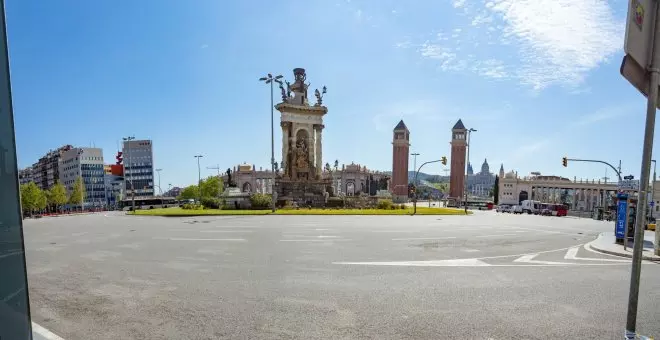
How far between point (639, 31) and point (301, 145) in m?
42.0

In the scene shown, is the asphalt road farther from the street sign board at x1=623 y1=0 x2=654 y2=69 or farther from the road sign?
the street sign board at x1=623 y1=0 x2=654 y2=69

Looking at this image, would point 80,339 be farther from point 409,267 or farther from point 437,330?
point 409,267

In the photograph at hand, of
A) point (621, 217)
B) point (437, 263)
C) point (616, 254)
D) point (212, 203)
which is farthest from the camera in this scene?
point (212, 203)

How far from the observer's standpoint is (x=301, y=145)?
44.1m

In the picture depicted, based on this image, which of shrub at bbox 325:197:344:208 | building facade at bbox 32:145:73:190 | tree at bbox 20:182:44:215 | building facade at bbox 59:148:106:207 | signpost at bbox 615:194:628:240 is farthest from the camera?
building facade at bbox 32:145:73:190

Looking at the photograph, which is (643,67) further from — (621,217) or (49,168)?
(49,168)

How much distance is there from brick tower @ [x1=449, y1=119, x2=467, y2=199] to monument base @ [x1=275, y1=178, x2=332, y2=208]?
75.9m

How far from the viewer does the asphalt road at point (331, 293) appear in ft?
15.6

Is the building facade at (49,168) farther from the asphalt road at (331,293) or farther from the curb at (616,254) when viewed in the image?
the curb at (616,254)

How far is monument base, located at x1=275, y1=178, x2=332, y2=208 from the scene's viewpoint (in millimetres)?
40219

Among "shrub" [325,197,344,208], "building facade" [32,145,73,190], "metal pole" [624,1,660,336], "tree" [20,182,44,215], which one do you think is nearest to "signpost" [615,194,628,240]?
"metal pole" [624,1,660,336]

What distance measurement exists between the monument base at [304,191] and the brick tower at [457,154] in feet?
249

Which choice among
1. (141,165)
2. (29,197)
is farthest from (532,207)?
(141,165)

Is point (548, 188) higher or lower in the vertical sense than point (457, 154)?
lower
